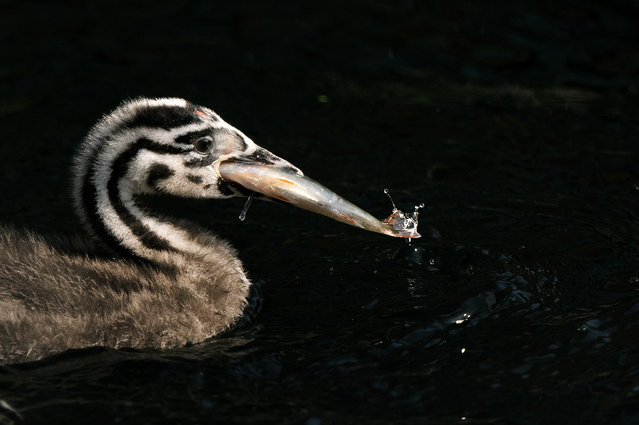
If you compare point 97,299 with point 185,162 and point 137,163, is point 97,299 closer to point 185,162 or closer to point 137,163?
point 137,163

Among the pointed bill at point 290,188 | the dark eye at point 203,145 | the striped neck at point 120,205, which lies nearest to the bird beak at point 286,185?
the pointed bill at point 290,188

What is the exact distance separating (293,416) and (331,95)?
5421 millimetres

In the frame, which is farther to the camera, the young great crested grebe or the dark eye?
the dark eye

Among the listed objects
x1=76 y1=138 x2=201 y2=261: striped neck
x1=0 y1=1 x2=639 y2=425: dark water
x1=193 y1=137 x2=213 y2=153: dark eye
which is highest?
x1=193 y1=137 x2=213 y2=153: dark eye

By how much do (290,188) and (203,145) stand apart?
0.61m

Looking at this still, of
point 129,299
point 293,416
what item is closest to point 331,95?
point 129,299

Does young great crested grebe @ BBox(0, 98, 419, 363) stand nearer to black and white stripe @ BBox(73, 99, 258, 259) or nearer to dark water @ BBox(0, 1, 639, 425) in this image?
black and white stripe @ BBox(73, 99, 258, 259)

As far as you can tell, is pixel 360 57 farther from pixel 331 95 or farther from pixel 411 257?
pixel 411 257

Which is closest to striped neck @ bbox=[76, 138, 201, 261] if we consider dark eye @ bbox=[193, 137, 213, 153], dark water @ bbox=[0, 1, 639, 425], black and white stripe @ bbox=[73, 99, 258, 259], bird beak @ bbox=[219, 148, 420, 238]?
black and white stripe @ bbox=[73, 99, 258, 259]

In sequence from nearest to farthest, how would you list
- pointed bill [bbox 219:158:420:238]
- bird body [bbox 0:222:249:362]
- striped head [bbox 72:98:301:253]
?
bird body [bbox 0:222:249:362] → striped head [bbox 72:98:301:253] → pointed bill [bbox 219:158:420:238]

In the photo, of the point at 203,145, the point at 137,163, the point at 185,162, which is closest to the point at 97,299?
the point at 137,163

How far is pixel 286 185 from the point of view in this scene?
6.61 meters

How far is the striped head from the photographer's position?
649 centimetres

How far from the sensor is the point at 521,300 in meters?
6.84
